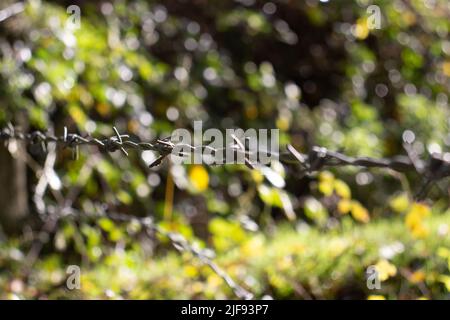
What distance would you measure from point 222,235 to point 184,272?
39 cm

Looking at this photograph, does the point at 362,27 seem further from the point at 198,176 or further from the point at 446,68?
the point at 198,176

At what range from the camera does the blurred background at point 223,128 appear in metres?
2.43

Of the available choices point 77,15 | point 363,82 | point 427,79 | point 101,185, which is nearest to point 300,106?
point 363,82

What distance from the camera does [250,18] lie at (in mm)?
3980

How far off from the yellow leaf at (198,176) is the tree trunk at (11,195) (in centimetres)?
97

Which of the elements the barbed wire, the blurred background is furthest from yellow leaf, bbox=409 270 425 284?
the barbed wire

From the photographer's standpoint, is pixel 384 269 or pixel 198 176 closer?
pixel 384 269

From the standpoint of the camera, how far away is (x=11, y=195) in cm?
356

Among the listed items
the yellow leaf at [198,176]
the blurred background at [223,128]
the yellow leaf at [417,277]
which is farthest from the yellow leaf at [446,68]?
the yellow leaf at [417,277]

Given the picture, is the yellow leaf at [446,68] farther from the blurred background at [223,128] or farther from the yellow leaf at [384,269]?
the yellow leaf at [384,269]

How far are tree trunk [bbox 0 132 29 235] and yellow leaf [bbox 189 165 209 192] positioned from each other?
974 millimetres

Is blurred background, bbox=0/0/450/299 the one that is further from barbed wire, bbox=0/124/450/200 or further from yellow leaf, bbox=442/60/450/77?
barbed wire, bbox=0/124/450/200

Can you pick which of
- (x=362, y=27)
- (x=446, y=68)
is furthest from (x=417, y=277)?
(x=446, y=68)

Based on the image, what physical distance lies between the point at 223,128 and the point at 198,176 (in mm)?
760
